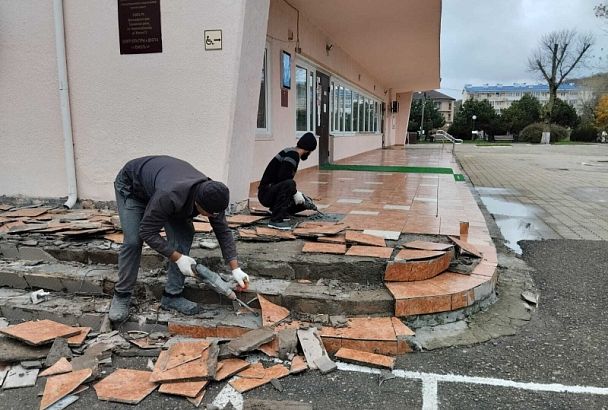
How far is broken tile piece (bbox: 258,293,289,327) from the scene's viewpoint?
10.8 ft

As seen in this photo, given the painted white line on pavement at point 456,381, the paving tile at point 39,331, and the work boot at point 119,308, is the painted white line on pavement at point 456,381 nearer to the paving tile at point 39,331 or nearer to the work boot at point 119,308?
the work boot at point 119,308

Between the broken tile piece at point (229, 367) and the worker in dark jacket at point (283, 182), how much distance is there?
1.99 metres

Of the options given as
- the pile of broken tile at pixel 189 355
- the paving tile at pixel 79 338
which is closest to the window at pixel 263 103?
the pile of broken tile at pixel 189 355

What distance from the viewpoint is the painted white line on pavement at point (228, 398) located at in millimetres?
2541

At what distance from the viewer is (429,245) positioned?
4043mm

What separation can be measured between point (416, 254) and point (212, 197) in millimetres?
1858

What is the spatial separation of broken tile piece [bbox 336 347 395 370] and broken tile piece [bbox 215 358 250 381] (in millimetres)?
628

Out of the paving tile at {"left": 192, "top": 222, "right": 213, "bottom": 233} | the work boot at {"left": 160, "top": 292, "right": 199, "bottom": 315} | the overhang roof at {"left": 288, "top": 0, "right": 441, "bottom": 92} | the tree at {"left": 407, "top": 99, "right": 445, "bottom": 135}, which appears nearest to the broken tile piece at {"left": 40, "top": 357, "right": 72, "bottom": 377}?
the work boot at {"left": 160, "top": 292, "right": 199, "bottom": 315}

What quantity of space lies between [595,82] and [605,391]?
72466mm

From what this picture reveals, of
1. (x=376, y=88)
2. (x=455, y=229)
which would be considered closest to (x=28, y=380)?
(x=455, y=229)

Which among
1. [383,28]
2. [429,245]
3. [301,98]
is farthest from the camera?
[383,28]

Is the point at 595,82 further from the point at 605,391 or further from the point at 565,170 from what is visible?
the point at 605,391

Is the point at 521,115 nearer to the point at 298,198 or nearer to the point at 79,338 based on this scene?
the point at 298,198

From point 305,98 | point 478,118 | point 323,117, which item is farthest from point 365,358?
point 478,118
